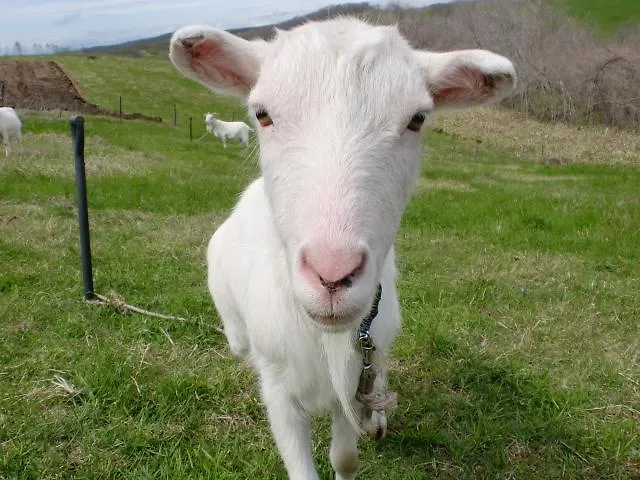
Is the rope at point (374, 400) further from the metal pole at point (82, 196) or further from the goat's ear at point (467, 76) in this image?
the metal pole at point (82, 196)

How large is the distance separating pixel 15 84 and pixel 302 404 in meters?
33.5

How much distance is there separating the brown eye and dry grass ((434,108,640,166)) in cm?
1689

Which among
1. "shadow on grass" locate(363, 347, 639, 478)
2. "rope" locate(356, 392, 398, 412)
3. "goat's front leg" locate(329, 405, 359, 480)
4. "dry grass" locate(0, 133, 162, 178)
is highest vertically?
"rope" locate(356, 392, 398, 412)

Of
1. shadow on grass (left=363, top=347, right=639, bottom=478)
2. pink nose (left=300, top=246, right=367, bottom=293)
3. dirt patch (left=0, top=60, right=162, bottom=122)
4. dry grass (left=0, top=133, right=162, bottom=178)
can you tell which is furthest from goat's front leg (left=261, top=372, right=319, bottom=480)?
dirt patch (left=0, top=60, right=162, bottom=122)

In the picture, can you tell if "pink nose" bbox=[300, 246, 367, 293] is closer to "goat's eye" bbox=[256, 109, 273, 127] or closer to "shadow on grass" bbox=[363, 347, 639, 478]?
"goat's eye" bbox=[256, 109, 273, 127]

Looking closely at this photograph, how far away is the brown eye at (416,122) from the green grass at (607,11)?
229ft

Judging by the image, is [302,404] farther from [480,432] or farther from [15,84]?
[15,84]

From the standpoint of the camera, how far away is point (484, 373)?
13.4 ft

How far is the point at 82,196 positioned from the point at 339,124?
334cm

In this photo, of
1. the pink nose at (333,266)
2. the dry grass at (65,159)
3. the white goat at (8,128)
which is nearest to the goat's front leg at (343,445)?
the pink nose at (333,266)

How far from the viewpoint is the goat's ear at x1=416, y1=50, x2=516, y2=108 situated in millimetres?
2270

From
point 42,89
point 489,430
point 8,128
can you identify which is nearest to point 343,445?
point 489,430

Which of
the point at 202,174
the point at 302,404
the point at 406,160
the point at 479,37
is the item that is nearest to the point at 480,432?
the point at 302,404

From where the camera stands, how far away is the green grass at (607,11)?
218 ft
